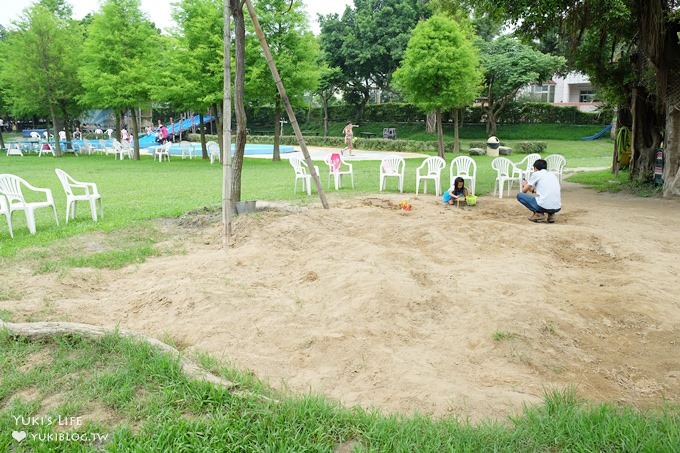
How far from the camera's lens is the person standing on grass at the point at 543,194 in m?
8.67

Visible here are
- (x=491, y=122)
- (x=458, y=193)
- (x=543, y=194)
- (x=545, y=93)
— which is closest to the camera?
(x=543, y=194)

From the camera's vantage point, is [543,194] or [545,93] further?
[545,93]

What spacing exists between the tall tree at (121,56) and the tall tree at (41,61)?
2776 millimetres

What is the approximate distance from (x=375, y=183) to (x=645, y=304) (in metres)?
9.69

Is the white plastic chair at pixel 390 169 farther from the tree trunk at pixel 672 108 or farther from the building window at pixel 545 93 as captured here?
the building window at pixel 545 93

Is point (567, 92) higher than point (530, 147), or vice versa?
point (567, 92)

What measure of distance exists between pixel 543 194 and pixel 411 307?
4.96 meters

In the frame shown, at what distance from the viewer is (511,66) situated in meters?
31.8

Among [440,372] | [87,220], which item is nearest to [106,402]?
[440,372]

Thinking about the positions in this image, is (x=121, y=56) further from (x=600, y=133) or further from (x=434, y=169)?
(x=600, y=133)

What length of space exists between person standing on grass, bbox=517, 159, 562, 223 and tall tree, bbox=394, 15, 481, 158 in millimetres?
13314

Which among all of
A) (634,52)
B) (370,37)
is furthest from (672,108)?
(370,37)

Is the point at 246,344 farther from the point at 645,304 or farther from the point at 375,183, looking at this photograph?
the point at 375,183

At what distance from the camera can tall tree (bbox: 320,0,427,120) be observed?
36938 mm
